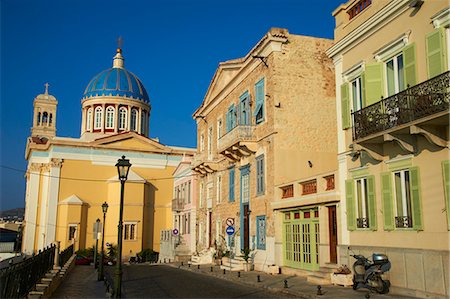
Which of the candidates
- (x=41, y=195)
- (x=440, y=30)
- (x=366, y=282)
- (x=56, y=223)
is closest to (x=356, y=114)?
(x=440, y=30)

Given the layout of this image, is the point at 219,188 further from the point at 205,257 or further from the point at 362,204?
the point at 362,204

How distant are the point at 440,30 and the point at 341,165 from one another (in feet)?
Result: 19.1

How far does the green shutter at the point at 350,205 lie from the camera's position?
50.0 feet

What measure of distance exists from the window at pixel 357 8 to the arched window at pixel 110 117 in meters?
39.2

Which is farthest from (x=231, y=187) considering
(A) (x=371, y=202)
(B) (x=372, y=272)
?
(B) (x=372, y=272)

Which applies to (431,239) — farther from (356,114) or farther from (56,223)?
(56,223)

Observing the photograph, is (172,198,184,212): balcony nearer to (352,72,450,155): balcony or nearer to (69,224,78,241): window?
(69,224,78,241): window

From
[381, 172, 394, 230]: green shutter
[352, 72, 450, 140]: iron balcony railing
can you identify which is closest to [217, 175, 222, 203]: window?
[352, 72, 450, 140]: iron balcony railing

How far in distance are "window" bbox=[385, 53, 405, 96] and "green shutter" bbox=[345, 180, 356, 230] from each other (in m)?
3.35

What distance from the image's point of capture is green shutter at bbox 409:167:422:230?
1219cm

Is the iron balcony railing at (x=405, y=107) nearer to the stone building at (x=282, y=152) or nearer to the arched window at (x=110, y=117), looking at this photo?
the stone building at (x=282, y=152)

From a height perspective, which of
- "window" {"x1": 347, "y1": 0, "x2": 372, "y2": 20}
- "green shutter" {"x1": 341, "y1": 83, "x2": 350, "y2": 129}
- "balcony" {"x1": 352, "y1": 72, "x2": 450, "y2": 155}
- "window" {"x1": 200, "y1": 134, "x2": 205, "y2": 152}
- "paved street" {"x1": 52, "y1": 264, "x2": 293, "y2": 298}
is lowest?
"paved street" {"x1": 52, "y1": 264, "x2": 293, "y2": 298}

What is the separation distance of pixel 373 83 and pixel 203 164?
737 inches

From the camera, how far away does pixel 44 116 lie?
207 feet
